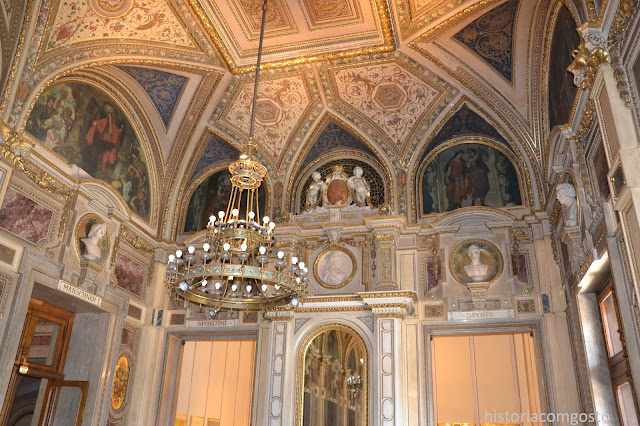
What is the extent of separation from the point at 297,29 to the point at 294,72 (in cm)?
109

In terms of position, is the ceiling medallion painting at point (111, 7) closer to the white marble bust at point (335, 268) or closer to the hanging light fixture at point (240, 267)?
the hanging light fixture at point (240, 267)

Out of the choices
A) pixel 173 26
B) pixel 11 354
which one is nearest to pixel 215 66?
pixel 173 26

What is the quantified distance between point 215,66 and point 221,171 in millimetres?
2711

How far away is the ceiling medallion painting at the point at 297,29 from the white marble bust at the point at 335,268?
395 cm

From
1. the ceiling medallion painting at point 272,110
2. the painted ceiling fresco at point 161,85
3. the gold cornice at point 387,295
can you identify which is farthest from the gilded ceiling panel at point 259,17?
the gold cornice at point 387,295

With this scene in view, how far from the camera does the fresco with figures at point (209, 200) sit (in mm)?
11945

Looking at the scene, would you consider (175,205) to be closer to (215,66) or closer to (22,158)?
(215,66)

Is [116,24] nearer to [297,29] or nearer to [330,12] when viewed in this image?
[297,29]

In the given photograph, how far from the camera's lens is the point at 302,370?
973cm

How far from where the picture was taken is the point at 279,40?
10.1m

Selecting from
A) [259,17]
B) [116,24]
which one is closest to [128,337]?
[116,24]

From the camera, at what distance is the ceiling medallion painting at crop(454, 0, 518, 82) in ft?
29.8

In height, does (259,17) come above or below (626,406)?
above

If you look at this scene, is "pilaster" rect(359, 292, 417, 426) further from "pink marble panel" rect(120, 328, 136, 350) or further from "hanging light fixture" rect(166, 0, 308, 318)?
"pink marble panel" rect(120, 328, 136, 350)
